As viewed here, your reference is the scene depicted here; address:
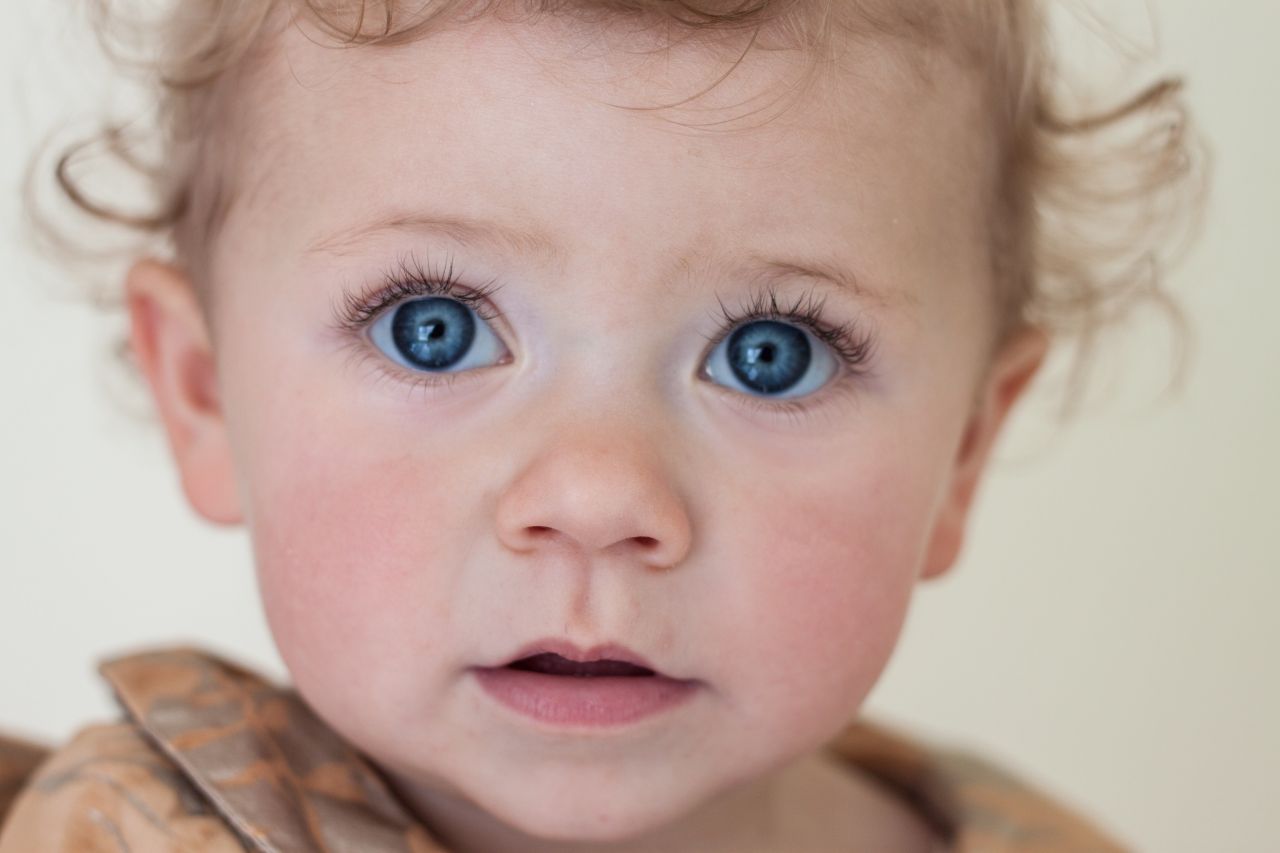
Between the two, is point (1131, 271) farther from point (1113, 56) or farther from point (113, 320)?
point (113, 320)

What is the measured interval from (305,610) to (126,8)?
1.58ft

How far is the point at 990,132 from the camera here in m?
1.03

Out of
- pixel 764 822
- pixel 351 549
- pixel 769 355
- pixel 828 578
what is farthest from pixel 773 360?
pixel 764 822

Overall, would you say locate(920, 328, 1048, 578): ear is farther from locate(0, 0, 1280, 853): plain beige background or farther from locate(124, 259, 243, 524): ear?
locate(0, 0, 1280, 853): plain beige background

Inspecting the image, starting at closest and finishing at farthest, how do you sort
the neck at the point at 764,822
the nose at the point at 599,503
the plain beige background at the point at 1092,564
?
1. the nose at the point at 599,503
2. the neck at the point at 764,822
3. the plain beige background at the point at 1092,564

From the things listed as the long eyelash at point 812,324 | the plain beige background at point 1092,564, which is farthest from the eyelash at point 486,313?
the plain beige background at point 1092,564

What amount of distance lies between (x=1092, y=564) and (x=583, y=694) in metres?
1.15

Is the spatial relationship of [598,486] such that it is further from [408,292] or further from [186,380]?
[186,380]

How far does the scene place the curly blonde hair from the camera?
91cm

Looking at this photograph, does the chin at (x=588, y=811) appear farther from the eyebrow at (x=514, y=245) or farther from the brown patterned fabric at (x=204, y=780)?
the eyebrow at (x=514, y=245)

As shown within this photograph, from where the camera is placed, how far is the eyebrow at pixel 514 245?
878 millimetres

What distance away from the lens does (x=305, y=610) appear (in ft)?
3.10

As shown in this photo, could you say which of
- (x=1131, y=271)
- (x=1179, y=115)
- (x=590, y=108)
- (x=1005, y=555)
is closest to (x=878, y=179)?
(x=590, y=108)

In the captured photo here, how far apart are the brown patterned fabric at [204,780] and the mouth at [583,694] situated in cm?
12
